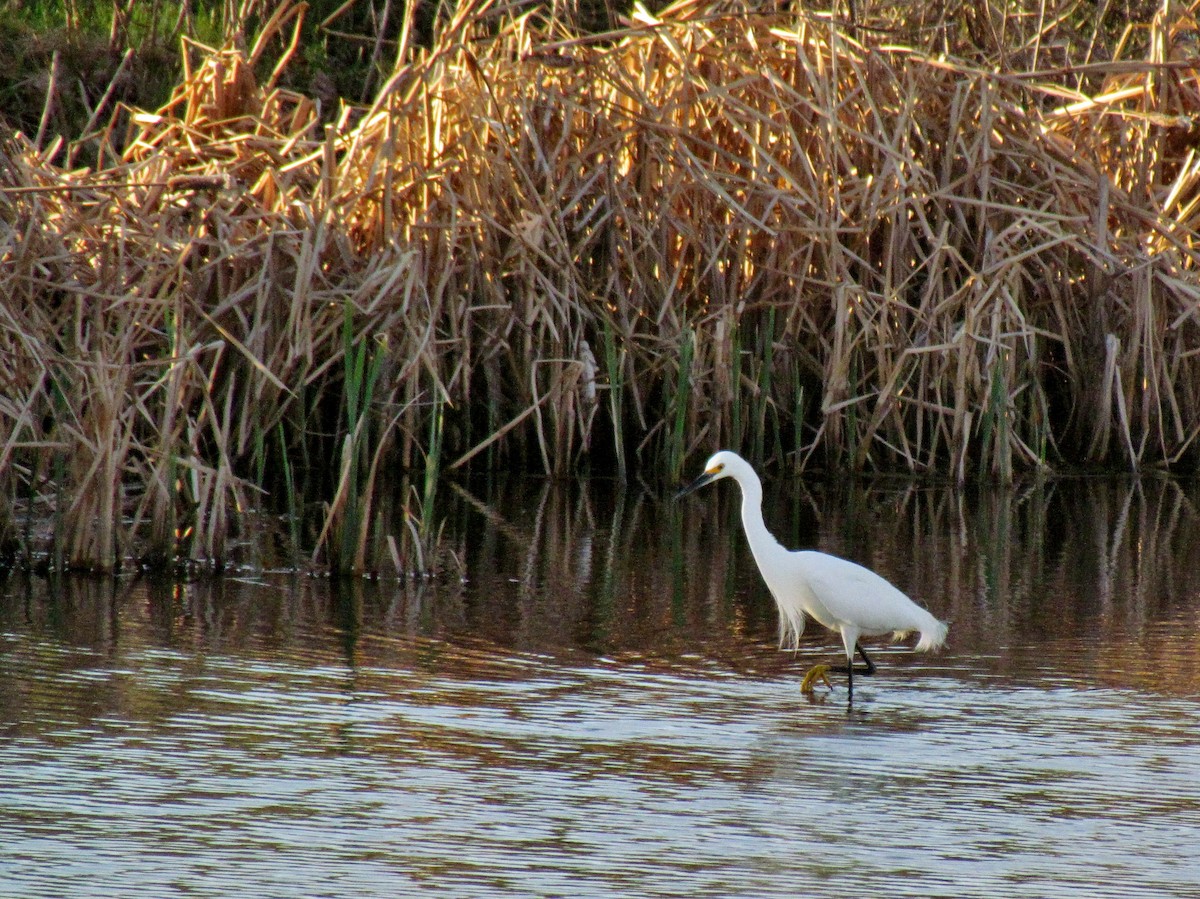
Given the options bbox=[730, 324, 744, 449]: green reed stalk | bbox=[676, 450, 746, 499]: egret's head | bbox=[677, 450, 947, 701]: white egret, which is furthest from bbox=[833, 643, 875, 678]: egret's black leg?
bbox=[730, 324, 744, 449]: green reed stalk

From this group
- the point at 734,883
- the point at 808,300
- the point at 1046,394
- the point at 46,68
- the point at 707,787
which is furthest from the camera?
the point at 46,68

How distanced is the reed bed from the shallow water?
2.06 meters

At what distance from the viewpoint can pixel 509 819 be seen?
4770mm

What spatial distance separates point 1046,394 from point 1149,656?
5436 millimetres

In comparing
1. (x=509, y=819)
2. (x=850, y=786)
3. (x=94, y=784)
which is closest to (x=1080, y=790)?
(x=850, y=786)

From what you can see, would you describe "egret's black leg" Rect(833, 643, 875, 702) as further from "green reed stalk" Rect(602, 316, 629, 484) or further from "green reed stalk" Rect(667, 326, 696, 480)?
"green reed stalk" Rect(602, 316, 629, 484)

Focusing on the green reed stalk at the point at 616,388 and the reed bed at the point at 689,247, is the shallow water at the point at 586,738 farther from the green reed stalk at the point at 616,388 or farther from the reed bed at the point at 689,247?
the reed bed at the point at 689,247

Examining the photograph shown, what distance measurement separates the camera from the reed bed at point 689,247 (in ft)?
33.9

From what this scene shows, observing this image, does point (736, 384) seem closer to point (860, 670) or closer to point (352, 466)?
point (352, 466)

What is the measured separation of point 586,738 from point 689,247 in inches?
242

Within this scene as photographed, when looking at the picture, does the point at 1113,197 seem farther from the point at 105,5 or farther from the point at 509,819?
the point at 105,5

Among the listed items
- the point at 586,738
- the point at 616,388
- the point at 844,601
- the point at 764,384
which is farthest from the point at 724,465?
the point at 764,384

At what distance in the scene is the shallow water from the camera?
175 inches

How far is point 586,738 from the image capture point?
18.2 feet
